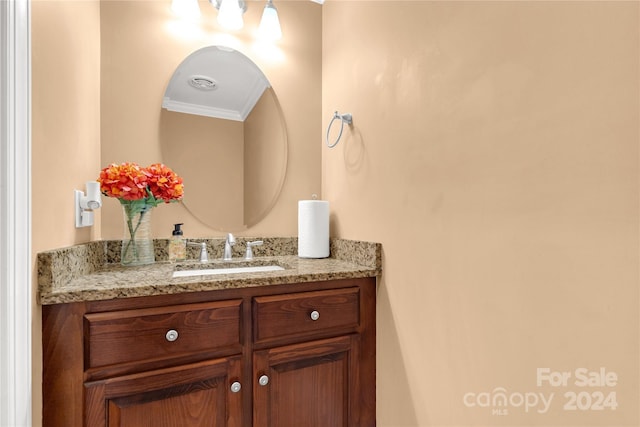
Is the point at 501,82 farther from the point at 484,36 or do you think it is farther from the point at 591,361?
the point at 591,361

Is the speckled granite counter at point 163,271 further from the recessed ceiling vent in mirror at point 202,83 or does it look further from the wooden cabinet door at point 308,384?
the recessed ceiling vent in mirror at point 202,83

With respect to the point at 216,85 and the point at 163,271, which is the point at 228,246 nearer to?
the point at 163,271

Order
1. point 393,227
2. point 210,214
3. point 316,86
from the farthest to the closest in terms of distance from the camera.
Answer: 1. point 316,86
2. point 210,214
3. point 393,227

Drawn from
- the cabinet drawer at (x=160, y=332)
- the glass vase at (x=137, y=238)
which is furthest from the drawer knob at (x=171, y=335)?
the glass vase at (x=137, y=238)

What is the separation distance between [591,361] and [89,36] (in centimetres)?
187

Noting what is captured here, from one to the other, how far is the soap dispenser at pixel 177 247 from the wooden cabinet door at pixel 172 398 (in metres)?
0.55

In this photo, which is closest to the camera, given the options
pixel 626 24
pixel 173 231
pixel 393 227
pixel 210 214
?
pixel 626 24

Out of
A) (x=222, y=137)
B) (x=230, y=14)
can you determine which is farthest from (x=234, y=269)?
(x=230, y=14)

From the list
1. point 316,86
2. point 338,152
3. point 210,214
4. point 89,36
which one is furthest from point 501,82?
point 89,36

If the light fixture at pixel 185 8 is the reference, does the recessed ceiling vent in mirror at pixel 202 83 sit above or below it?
below

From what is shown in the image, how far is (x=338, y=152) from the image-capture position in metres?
1.54

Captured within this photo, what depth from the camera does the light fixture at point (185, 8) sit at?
→ 4.64 feet

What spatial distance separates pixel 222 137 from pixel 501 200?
1249 millimetres

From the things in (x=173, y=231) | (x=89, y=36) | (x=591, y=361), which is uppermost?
(x=89, y=36)
